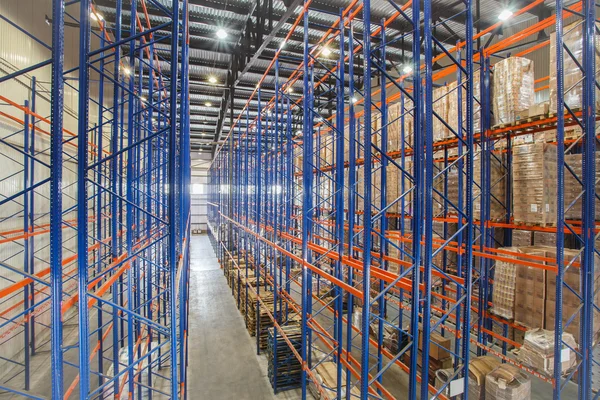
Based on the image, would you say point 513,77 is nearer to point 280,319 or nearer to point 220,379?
point 280,319

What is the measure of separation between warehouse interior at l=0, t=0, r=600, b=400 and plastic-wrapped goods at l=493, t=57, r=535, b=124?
3 centimetres

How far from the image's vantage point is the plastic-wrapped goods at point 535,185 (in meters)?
5.14

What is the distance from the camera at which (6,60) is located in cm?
696

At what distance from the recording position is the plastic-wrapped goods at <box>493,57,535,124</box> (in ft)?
17.8

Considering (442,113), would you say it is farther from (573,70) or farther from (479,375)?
(479,375)

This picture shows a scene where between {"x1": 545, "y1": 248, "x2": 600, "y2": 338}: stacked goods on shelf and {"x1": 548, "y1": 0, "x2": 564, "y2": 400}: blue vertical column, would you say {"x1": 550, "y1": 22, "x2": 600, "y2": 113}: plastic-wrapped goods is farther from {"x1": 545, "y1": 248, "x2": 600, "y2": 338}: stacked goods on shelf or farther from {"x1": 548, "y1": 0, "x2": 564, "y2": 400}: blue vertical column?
{"x1": 545, "y1": 248, "x2": 600, "y2": 338}: stacked goods on shelf

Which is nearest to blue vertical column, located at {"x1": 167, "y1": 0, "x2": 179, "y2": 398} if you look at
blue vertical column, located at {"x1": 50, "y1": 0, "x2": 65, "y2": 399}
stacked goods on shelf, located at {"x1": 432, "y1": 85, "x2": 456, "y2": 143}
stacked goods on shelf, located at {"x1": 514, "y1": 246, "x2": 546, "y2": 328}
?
blue vertical column, located at {"x1": 50, "y1": 0, "x2": 65, "y2": 399}

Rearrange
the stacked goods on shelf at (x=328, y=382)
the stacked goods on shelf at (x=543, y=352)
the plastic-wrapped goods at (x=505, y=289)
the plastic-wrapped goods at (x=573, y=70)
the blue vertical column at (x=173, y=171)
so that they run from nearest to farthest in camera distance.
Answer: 1. the blue vertical column at (x=173, y=171)
2. the stacked goods on shelf at (x=543, y=352)
3. the plastic-wrapped goods at (x=573, y=70)
4. the stacked goods on shelf at (x=328, y=382)
5. the plastic-wrapped goods at (x=505, y=289)

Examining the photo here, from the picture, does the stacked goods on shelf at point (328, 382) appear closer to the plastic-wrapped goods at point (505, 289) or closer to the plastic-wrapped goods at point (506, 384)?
the plastic-wrapped goods at point (506, 384)

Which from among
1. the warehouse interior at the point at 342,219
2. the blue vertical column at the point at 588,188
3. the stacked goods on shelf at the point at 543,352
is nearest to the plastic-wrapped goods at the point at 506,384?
the warehouse interior at the point at 342,219

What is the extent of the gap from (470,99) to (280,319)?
6.68 m

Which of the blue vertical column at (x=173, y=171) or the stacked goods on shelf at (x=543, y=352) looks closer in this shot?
the blue vertical column at (x=173, y=171)

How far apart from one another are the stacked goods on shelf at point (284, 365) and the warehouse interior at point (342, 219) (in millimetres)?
44

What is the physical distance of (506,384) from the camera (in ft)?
14.3
